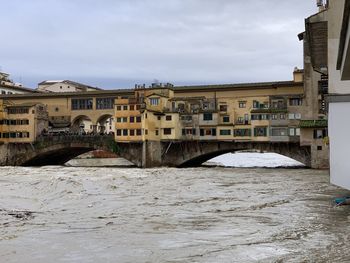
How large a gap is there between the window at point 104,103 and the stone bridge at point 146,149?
22.1 ft

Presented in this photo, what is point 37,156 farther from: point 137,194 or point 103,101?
point 137,194

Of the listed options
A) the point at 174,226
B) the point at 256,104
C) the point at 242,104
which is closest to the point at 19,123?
the point at 242,104

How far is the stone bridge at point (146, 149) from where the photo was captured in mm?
53244

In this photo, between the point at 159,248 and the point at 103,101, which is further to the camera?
the point at 103,101

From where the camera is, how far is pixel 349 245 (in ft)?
39.6

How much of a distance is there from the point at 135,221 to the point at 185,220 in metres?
1.78

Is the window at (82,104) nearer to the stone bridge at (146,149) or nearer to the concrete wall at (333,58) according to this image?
the stone bridge at (146,149)

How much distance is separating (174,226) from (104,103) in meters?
50.5

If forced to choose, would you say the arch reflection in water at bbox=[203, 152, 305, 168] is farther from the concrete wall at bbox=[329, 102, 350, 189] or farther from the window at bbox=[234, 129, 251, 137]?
the concrete wall at bbox=[329, 102, 350, 189]

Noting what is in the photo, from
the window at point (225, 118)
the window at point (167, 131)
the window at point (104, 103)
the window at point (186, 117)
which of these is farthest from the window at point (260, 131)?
the window at point (104, 103)

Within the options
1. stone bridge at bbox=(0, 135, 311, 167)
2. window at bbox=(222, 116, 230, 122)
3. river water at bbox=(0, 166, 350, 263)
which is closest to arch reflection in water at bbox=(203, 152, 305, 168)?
stone bridge at bbox=(0, 135, 311, 167)

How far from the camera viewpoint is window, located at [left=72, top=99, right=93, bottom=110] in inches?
2569

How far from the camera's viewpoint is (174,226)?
15.6 metres

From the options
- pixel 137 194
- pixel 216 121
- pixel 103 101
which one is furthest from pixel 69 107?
pixel 137 194
